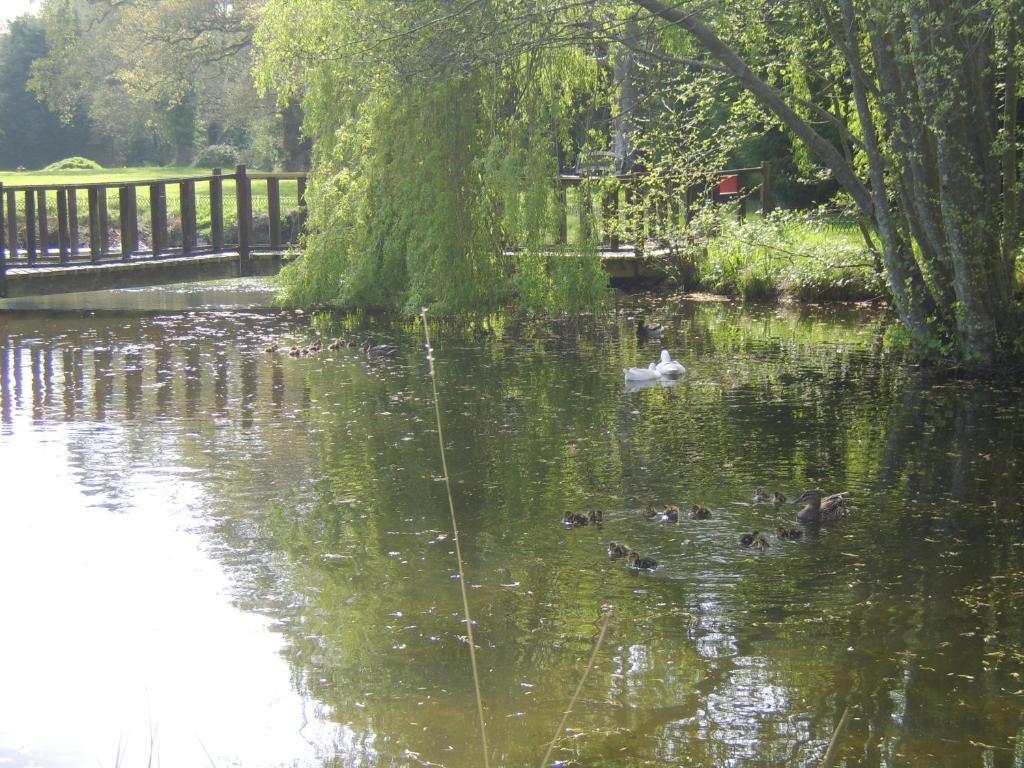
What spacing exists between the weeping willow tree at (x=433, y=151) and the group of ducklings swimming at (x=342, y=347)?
42.9 inches

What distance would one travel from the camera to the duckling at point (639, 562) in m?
6.60

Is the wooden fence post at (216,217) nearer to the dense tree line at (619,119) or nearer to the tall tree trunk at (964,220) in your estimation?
the dense tree line at (619,119)

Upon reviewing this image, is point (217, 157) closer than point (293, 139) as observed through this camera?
No

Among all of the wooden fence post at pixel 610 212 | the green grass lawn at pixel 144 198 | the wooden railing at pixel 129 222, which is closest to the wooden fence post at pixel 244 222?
the wooden railing at pixel 129 222

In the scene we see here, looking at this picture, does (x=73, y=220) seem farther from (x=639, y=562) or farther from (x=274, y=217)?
(x=639, y=562)

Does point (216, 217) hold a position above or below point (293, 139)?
below

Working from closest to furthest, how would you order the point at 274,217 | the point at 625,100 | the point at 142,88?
the point at 274,217 < the point at 625,100 < the point at 142,88

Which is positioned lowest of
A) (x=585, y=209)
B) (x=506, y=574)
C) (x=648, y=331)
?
(x=506, y=574)

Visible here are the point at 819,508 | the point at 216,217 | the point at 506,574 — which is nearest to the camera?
the point at 506,574

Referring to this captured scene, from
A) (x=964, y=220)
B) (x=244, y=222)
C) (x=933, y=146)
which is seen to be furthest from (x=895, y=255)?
(x=244, y=222)

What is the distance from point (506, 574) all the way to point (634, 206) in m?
11.1

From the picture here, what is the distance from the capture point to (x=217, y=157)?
Answer: 1721 inches

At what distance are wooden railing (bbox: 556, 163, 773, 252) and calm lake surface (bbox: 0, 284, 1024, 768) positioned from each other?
3116 mm

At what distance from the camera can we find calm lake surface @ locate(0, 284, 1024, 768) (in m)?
4.91
